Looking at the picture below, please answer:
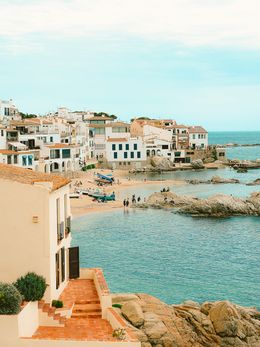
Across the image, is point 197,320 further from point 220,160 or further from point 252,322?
point 220,160

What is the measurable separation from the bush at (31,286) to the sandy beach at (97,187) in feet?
147

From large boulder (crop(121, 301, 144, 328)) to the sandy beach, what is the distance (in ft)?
131

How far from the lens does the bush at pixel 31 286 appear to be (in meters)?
14.2

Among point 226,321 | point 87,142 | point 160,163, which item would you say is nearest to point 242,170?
point 160,163

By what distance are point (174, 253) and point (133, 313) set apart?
23.8 metres

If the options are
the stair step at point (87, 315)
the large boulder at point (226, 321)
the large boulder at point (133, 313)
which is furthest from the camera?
the large boulder at point (226, 321)

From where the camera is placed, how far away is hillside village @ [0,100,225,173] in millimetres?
82000

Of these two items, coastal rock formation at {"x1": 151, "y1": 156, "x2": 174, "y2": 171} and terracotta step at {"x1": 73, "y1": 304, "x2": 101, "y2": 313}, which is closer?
terracotta step at {"x1": 73, "y1": 304, "x2": 101, "y2": 313}

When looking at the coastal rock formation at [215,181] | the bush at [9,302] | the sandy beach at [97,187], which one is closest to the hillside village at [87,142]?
the sandy beach at [97,187]

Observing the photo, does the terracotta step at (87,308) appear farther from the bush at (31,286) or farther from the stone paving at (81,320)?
the bush at (31,286)

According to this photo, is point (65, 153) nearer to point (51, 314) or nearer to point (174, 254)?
point (174, 254)

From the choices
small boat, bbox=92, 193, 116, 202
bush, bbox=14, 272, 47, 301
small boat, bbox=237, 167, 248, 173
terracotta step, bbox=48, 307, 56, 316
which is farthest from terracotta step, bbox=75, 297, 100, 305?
small boat, bbox=237, 167, 248, 173

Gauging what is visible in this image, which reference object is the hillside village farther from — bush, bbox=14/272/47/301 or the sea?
bush, bbox=14/272/47/301

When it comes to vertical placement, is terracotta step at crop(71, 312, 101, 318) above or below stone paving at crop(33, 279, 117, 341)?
below
